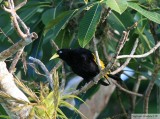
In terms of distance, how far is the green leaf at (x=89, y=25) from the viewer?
3.88 meters

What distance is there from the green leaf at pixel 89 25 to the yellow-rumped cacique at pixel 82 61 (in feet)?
2.22

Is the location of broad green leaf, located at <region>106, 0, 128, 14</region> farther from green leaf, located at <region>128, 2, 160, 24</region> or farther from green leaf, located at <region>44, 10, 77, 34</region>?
green leaf, located at <region>44, 10, 77, 34</region>

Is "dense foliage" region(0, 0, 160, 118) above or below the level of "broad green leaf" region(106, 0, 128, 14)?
below

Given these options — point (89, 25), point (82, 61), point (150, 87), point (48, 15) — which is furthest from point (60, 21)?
point (150, 87)

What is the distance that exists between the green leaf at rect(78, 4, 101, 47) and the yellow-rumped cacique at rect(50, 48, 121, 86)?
68 cm

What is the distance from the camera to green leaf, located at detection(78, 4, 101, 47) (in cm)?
388

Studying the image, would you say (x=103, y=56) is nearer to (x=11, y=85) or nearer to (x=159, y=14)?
(x=159, y=14)

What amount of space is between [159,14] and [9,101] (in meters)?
1.50

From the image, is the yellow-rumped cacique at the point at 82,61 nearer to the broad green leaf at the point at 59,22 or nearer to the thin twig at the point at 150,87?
the thin twig at the point at 150,87

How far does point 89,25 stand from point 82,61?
0.82 m

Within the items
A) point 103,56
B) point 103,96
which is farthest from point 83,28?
point 103,96

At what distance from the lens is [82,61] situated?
15.6ft

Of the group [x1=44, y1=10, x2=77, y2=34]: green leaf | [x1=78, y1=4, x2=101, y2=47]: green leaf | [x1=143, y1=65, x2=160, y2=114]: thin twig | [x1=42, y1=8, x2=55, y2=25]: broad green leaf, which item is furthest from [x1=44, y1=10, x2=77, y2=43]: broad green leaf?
[x1=143, y1=65, x2=160, y2=114]: thin twig

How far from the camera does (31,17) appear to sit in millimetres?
5020
